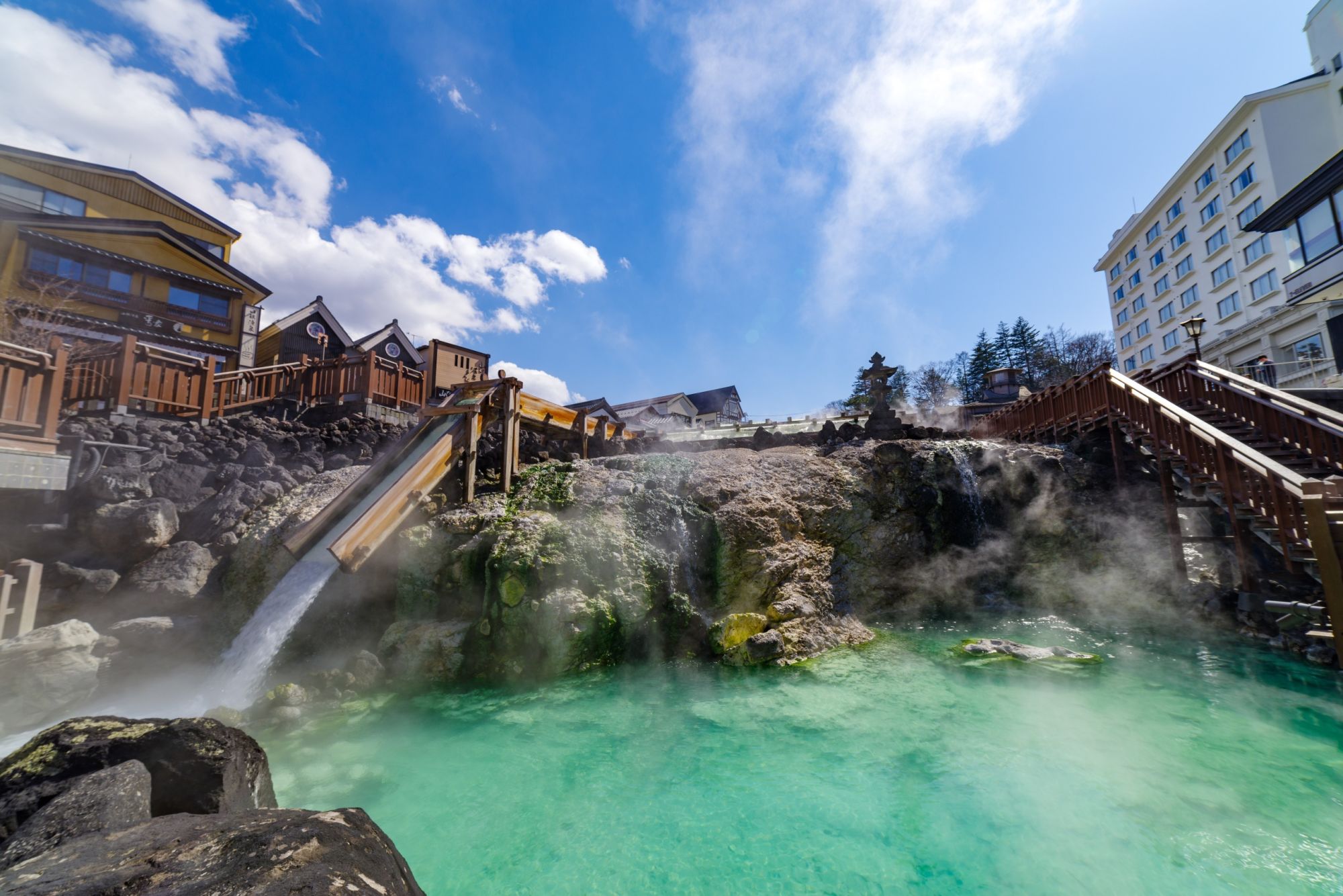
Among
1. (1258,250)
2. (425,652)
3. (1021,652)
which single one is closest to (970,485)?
(1021,652)

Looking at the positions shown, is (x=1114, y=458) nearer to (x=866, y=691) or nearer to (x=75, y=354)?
(x=866, y=691)

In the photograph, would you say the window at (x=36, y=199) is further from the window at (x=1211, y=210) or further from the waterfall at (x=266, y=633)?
the window at (x=1211, y=210)

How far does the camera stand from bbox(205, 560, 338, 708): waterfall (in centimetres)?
698

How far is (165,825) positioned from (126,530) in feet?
32.1

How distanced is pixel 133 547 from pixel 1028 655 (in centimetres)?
1498

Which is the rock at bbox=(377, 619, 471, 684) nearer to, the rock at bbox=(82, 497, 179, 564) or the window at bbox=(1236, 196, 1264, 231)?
the rock at bbox=(82, 497, 179, 564)

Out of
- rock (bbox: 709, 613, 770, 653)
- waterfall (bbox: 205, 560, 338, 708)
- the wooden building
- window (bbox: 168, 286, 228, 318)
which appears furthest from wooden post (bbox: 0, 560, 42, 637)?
the wooden building

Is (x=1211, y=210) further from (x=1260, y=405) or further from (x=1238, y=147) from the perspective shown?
(x=1260, y=405)

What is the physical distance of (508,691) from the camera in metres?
7.12

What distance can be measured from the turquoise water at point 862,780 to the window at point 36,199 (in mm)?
27840

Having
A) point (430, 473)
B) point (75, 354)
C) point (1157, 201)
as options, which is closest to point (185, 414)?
point (75, 354)

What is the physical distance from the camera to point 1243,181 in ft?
99.5

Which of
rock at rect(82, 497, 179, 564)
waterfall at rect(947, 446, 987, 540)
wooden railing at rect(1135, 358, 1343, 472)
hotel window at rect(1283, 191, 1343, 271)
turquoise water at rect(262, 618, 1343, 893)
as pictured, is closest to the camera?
turquoise water at rect(262, 618, 1343, 893)

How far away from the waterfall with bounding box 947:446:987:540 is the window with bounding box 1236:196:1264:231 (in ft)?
108
